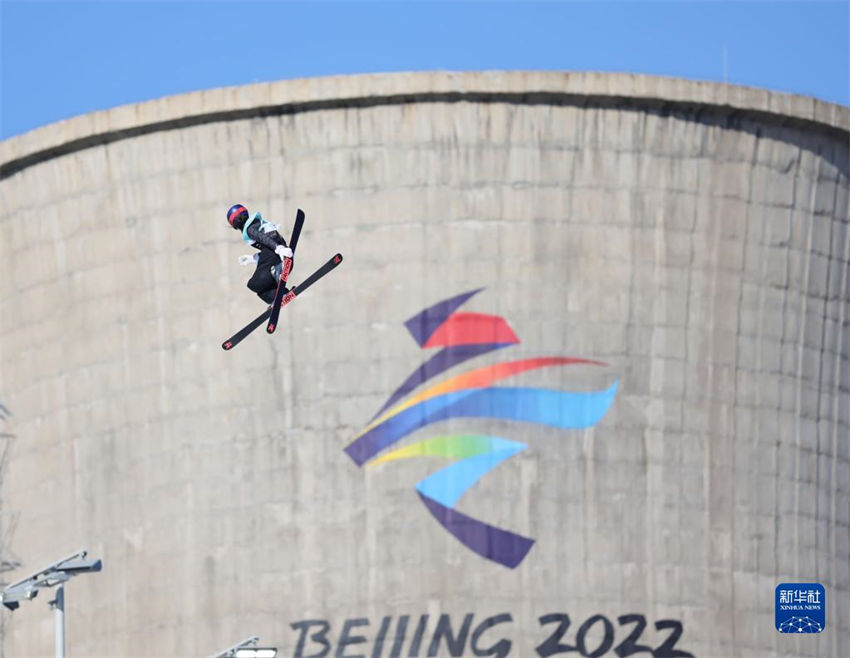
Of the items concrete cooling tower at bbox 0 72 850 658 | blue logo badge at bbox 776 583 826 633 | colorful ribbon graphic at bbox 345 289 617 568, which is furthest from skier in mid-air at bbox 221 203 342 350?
blue logo badge at bbox 776 583 826 633

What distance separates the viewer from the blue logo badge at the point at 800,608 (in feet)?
195

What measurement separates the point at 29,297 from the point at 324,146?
32.1ft

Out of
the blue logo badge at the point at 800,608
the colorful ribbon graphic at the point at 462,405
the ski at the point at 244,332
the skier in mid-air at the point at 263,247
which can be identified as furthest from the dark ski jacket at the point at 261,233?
the blue logo badge at the point at 800,608

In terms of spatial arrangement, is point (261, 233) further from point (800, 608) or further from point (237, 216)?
point (800, 608)

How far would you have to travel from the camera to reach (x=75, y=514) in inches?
2392

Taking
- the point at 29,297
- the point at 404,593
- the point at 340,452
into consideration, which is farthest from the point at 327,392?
A: the point at 29,297

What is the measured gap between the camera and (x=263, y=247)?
3675 cm

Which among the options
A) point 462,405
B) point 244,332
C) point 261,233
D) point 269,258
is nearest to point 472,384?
point 462,405

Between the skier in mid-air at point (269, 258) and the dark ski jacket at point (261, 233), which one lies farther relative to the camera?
the dark ski jacket at point (261, 233)

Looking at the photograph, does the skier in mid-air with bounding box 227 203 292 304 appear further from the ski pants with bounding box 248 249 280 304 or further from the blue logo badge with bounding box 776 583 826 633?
the blue logo badge with bounding box 776 583 826 633

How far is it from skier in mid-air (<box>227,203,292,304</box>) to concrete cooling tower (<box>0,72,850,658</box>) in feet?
67.6

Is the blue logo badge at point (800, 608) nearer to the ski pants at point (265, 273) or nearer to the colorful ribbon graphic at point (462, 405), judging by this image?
the colorful ribbon graphic at point (462, 405)

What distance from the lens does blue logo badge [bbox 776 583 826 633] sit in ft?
195

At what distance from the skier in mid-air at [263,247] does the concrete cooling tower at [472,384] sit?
67.6ft
